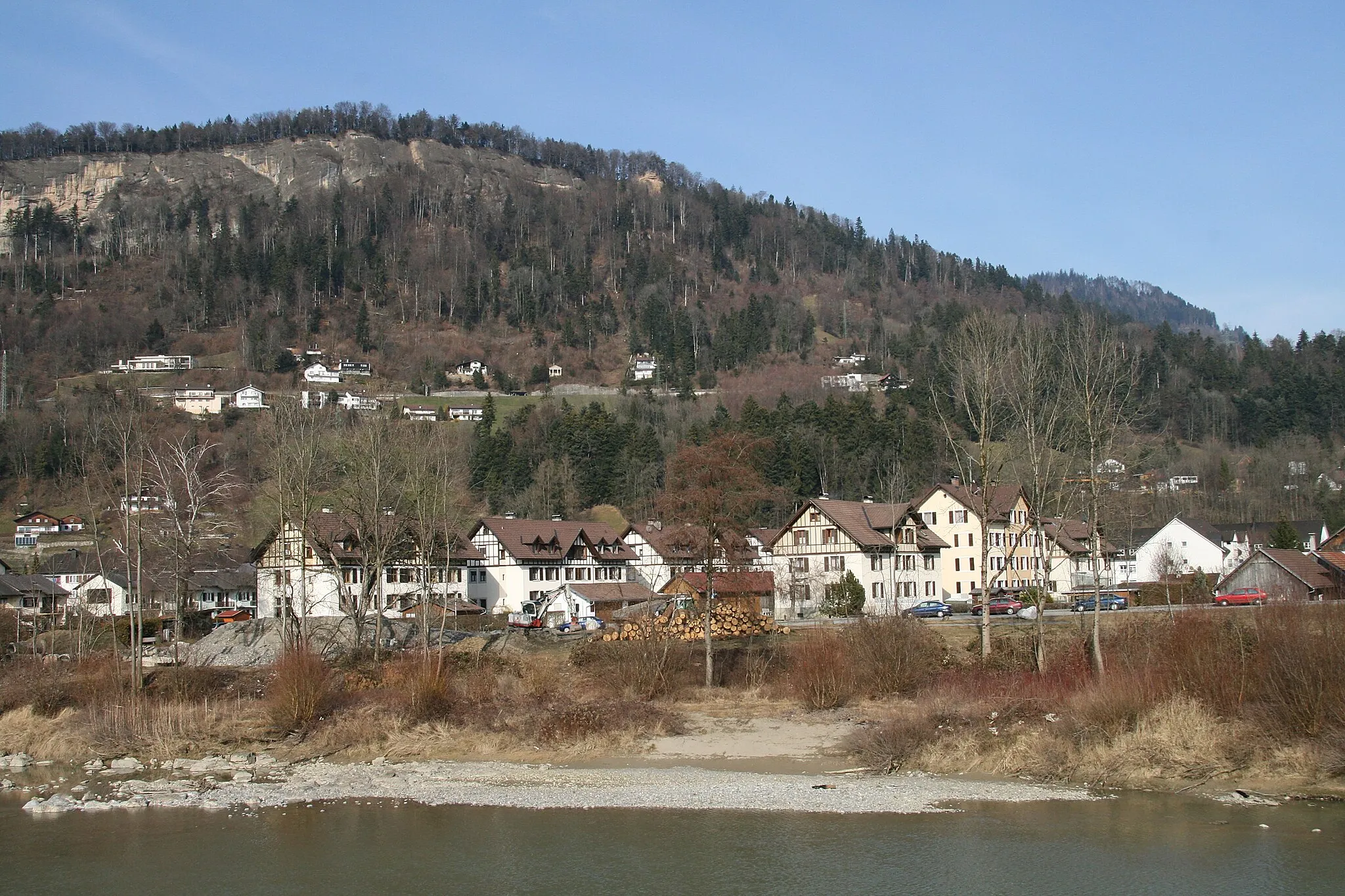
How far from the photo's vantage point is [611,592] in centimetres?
7094

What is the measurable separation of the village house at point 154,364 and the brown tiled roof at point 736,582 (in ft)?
505

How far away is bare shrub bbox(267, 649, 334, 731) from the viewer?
35031mm

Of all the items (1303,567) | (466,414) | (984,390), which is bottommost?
(1303,567)

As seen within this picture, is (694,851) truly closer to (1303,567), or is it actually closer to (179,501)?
(179,501)

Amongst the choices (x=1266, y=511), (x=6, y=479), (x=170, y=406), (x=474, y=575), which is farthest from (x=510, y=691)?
(x=170, y=406)

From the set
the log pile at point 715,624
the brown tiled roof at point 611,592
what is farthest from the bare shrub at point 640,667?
the brown tiled roof at point 611,592

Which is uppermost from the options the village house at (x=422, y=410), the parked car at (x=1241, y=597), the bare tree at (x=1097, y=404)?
the village house at (x=422, y=410)

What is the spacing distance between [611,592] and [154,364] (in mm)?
146508

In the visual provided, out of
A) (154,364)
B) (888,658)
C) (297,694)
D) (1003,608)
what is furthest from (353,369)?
(888,658)

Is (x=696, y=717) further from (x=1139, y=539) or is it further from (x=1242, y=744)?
(x=1139, y=539)

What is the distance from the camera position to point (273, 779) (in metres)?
30.3

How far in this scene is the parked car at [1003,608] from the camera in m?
55.4

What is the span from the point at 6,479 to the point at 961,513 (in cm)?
11208

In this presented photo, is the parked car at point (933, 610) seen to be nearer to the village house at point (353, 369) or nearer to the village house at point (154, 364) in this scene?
the village house at point (353, 369)
